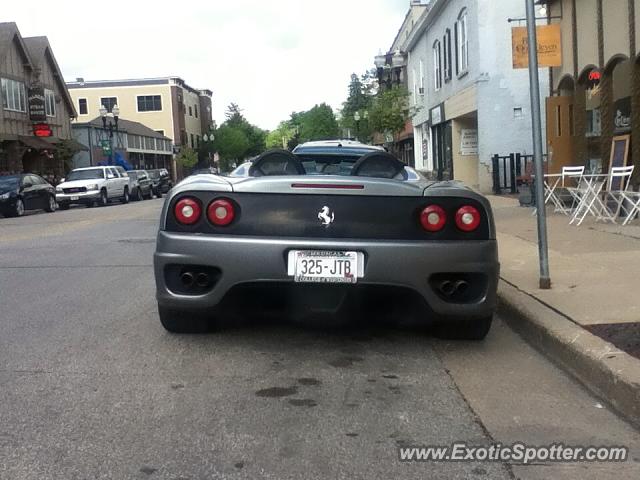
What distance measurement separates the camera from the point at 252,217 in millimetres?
4656

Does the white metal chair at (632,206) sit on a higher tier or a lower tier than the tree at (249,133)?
lower

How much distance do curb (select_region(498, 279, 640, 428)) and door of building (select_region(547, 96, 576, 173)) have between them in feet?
29.5

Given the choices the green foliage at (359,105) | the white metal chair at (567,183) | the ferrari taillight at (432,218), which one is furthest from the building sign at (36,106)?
the ferrari taillight at (432,218)

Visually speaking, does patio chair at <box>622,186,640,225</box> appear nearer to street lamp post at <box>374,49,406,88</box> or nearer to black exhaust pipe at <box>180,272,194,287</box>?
black exhaust pipe at <box>180,272,194,287</box>

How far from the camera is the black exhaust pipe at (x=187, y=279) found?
15.6 feet

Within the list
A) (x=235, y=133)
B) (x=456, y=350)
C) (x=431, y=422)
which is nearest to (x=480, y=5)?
(x=456, y=350)

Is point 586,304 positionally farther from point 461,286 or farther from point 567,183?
point 567,183

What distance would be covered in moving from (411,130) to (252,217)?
111ft

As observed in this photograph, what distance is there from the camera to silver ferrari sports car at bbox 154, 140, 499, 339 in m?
4.52

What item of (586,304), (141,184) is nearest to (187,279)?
(586,304)

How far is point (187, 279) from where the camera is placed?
15.6 ft

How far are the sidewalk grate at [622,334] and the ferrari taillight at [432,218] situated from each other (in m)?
1.27

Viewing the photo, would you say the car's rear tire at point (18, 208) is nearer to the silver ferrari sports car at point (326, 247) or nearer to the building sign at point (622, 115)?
the building sign at point (622, 115)

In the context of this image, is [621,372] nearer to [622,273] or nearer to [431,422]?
[431,422]
